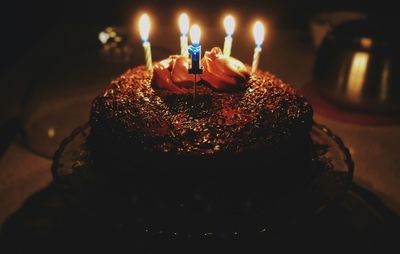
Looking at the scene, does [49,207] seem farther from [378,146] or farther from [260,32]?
[378,146]

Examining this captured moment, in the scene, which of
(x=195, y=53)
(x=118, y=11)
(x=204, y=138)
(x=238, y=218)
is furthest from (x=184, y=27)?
(x=118, y=11)

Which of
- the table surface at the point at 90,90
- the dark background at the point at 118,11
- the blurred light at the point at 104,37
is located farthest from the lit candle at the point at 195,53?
the dark background at the point at 118,11

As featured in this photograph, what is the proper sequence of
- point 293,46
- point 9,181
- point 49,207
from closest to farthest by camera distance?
point 49,207 < point 9,181 < point 293,46

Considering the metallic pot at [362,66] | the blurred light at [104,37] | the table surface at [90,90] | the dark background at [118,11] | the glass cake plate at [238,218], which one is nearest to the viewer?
the glass cake plate at [238,218]

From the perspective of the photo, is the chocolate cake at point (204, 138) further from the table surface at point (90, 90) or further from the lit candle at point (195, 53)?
the table surface at point (90, 90)

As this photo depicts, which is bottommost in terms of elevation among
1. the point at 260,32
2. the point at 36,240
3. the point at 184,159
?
the point at 36,240

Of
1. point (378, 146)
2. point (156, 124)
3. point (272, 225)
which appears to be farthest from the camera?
point (378, 146)

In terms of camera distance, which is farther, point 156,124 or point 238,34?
point 238,34

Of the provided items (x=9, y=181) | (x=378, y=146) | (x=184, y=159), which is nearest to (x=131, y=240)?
(x=184, y=159)
